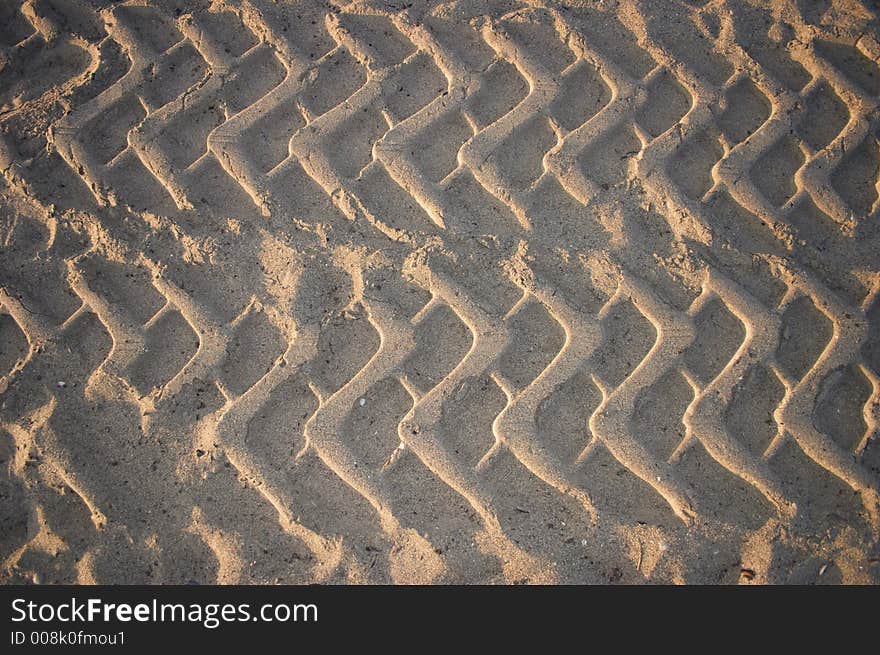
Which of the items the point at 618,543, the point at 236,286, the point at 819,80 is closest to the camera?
the point at 618,543

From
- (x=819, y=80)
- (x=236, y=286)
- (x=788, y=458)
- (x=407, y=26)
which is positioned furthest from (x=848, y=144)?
(x=236, y=286)

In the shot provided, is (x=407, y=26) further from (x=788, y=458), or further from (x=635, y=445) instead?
(x=788, y=458)

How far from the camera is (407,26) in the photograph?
1.70m

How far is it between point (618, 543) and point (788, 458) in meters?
0.51

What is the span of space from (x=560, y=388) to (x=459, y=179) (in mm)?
651

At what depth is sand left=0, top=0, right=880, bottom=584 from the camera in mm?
1429

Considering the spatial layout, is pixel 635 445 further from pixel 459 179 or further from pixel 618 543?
pixel 459 179

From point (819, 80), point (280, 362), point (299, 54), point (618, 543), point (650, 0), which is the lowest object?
point (280, 362)

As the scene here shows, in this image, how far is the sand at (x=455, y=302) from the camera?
1.43m

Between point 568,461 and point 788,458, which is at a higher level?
point 788,458

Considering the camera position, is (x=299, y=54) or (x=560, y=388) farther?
(x=299, y=54)

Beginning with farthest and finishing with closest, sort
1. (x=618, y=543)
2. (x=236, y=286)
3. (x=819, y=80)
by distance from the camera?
(x=819, y=80), (x=236, y=286), (x=618, y=543)

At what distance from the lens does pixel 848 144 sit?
161 centimetres

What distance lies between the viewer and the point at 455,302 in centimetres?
149
